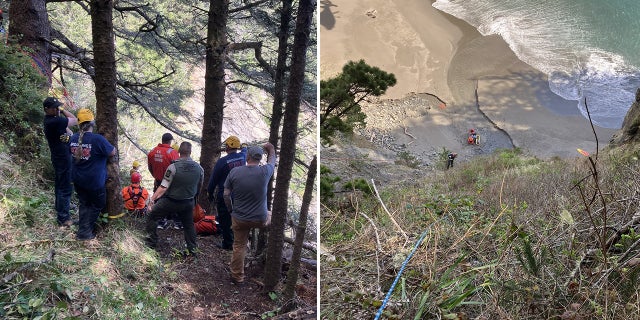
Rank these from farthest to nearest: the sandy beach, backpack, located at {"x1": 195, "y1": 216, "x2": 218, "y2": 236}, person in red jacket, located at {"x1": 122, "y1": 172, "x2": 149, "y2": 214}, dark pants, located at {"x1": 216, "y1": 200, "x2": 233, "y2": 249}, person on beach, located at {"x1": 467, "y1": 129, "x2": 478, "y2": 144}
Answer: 1. the sandy beach
2. person on beach, located at {"x1": 467, "y1": 129, "x2": 478, "y2": 144}
3. backpack, located at {"x1": 195, "y1": 216, "x2": 218, "y2": 236}
4. dark pants, located at {"x1": 216, "y1": 200, "x2": 233, "y2": 249}
5. person in red jacket, located at {"x1": 122, "y1": 172, "x2": 149, "y2": 214}

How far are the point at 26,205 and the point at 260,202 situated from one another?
2351 mm

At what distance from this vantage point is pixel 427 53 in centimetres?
2628

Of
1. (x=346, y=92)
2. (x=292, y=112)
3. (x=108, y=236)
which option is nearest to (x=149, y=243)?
(x=108, y=236)

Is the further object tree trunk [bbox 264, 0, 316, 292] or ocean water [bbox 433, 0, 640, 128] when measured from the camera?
ocean water [bbox 433, 0, 640, 128]

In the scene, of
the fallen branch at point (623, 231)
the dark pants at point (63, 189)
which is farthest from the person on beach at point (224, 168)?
the fallen branch at point (623, 231)

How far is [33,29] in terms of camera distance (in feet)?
28.4

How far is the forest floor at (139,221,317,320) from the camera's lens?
554 cm

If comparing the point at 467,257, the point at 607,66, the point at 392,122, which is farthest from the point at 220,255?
the point at 607,66

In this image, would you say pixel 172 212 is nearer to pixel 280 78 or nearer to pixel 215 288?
pixel 215 288

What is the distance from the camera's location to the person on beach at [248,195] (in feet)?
18.9

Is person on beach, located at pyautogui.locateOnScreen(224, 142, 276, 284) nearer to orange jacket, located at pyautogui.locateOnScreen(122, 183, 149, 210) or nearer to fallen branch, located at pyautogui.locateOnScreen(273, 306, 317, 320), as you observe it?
fallen branch, located at pyautogui.locateOnScreen(273, 306, 317, 320)

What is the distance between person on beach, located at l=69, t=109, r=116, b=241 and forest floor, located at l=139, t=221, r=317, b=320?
1069mm

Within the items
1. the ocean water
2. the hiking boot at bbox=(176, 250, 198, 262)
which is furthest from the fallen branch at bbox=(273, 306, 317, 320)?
the ocean water

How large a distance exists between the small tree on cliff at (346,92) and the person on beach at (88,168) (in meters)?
5.63
